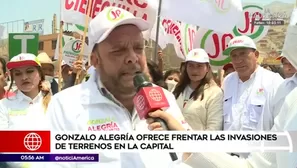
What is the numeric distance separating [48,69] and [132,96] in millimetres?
1000

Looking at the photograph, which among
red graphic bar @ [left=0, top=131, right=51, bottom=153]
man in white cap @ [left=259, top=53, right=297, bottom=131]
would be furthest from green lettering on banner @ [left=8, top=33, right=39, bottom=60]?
man in white cap @ [left=259, top=53, right=297, bottom=131]

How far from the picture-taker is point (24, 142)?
67.4 inches

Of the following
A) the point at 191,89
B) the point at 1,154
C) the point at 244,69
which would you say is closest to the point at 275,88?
the point at 244,69

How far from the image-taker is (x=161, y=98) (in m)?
1.45

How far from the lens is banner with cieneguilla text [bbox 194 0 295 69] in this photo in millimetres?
1629

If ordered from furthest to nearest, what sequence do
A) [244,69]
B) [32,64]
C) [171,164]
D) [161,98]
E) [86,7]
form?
1. [244,69]
2. [86,7]
3. [32,64]
4. [171,164]
5. [161,98]

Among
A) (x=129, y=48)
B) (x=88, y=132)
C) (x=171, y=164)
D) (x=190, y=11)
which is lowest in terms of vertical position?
(x=171, y=164)

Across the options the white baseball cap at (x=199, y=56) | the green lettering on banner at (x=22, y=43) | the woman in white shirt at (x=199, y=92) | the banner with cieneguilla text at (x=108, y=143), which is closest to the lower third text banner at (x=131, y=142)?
the banner with cieneguilla text at (x=108, y=143)

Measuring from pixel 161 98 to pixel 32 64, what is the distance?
2.94 ft

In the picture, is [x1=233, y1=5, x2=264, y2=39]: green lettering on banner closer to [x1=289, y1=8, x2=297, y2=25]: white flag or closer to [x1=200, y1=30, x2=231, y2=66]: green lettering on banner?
[x1=200, y1=30, x2=231, y2=66]: green lettering on banner

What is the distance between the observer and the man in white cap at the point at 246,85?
2.45 meters

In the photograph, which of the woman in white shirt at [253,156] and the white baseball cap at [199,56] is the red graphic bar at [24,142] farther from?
the white baseball cap at [199,56]

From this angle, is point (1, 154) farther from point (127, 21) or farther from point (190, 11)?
point (190, 11)

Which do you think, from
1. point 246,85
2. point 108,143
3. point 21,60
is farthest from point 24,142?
point 246,85
